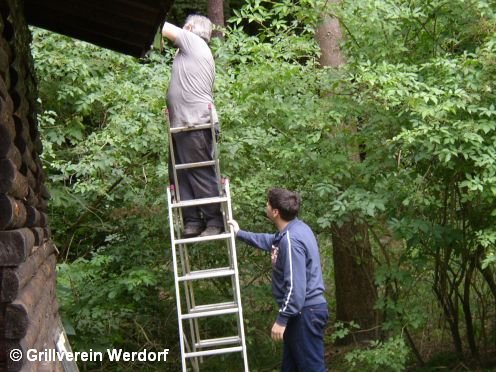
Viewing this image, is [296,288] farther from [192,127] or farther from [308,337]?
[192,127]

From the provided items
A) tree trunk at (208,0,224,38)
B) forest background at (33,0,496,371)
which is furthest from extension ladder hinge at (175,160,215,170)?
tree trunk at (208,0,224,38)

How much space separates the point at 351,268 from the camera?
961cm

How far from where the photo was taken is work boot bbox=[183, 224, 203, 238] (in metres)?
6.76

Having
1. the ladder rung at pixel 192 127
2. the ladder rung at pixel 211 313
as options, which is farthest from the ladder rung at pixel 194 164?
the ladder rung at pixel 211 313

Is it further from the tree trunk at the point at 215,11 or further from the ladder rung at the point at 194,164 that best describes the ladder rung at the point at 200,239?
the tree trunk at the point at 215,11

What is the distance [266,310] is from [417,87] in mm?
3110

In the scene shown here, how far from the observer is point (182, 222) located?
23.0ft

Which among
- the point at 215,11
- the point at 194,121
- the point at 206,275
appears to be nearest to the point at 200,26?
the point at 194,121

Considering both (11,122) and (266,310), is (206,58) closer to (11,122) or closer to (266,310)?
(11,122)

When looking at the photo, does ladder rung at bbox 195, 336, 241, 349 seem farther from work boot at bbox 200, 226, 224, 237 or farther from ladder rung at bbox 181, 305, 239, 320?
work boot at bbox 200, 226, 224, 237

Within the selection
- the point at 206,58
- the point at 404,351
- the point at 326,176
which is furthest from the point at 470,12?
the point at 404,351

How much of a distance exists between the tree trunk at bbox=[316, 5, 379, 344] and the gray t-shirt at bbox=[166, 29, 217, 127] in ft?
7.27

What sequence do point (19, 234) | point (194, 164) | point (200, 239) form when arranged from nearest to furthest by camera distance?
point (19, 234) < point (200, 239) < point (194, 164)

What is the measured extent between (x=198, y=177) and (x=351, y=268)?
3.40m
